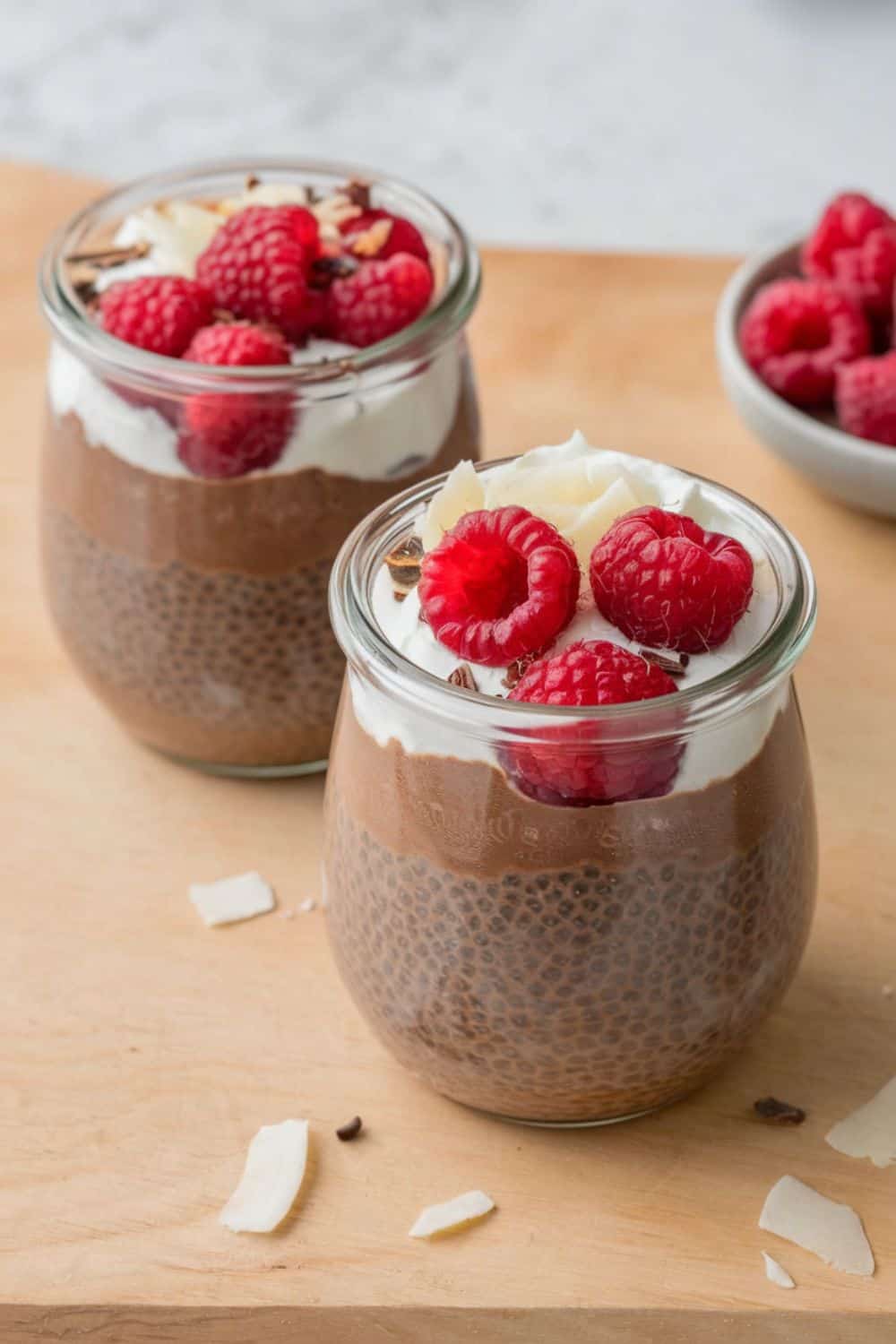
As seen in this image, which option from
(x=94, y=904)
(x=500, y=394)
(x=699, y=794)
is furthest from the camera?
(x=500, y=394)

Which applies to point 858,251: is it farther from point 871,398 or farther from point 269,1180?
point 269,1180

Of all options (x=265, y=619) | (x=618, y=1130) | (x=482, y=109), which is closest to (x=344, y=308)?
(x=265, y=619)

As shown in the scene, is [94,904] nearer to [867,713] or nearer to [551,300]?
[867,713]

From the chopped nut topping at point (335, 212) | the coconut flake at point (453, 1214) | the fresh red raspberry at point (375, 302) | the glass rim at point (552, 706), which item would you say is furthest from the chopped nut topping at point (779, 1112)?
the chopped nut topping at point (335, 212)

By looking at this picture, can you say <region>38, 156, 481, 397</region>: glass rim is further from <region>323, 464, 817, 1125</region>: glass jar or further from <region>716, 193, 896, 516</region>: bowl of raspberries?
<region>716, 193, 896, 516</region>: bowl of raspberries

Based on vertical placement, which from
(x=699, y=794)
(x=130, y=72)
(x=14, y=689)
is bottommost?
(x=130, y=72)

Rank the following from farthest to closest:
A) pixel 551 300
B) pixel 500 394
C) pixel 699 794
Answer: pixel 551 300 < pixel 500 394 < pixel 699 794
